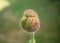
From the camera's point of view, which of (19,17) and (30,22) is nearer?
(30,22)

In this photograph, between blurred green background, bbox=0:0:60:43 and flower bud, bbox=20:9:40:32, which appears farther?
blurred green background, bbox=0:0:60:43

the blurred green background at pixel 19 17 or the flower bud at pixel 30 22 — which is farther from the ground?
the blurred green background at pixel 19 17

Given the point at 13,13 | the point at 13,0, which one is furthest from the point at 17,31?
the point at 13,0

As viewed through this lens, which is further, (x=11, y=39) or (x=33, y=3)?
(x=33, y=3)

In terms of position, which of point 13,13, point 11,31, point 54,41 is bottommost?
point 54,41

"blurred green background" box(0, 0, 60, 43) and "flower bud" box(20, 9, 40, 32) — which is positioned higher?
"blurred green background" box(0, 0, 60, 43)

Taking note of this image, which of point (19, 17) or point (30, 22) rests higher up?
point (19, 17)

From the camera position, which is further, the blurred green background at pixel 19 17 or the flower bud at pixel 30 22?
the blurred green background at pixel 19 17

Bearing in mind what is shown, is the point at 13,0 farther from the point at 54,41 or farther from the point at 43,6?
the point at 54,41
